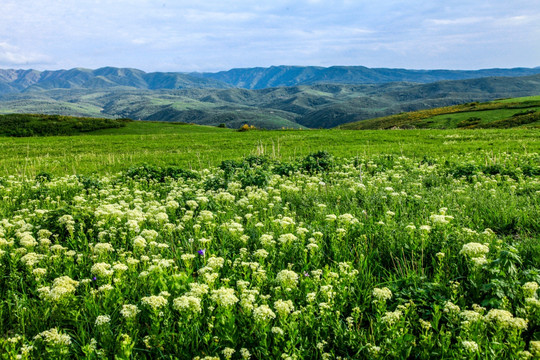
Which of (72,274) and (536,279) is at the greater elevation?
(536,279)

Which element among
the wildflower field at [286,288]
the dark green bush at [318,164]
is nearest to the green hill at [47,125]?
the dark green bush at [318,164]

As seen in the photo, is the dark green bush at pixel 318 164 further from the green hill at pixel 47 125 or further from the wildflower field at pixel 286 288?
the green hill at pixel 47 125

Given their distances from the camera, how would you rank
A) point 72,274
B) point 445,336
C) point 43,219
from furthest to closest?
point 43,219 < point 72,274 < point 445,336

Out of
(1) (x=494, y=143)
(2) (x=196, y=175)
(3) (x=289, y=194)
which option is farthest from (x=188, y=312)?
(1) (x=494, y=143)

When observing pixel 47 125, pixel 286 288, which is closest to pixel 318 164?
pixel 286 288

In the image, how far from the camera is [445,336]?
362 centimetres

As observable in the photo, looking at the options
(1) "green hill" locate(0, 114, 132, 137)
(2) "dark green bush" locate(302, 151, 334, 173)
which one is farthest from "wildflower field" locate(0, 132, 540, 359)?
(1) "green hill" locate(0, 114, 132, 137)

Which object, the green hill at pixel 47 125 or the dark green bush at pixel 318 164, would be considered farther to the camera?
the green hill at pixel 47 125

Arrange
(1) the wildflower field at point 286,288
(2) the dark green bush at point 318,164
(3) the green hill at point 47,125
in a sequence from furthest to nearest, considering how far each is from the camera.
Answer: (3) the green hill at point 47,125, (2) the dark green bush at point 318,164, (1) the wildflower field at point 286,288

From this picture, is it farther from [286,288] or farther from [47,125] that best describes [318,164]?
[47,125]

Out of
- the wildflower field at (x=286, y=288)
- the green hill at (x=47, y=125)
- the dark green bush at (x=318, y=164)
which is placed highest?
the green hill at (x=47, y=125)

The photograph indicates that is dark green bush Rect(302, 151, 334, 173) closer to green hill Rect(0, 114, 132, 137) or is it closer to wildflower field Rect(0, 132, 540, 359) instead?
wildflower field Rect(0, 132, 540, 359)

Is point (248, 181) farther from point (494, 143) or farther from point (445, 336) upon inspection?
point (494, 143)

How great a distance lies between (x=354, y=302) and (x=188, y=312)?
7.78 feet
